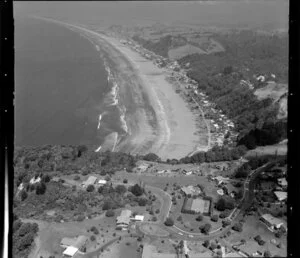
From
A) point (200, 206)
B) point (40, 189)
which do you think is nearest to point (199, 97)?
point (40, 189)

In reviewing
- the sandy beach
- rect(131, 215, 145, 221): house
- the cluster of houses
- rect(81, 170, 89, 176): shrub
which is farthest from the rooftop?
the cluster of houses

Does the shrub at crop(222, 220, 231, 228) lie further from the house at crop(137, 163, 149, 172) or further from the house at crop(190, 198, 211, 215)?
the house at crop(137, 163, 149, 172)

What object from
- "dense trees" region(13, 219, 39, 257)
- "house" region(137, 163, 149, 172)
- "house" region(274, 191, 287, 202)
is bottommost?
"dense trees" region(13, 219, 39, 257)

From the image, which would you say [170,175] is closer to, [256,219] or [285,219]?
[256,219]

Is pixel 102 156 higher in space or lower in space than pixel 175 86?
lower

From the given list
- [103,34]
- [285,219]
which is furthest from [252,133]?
[103,34]

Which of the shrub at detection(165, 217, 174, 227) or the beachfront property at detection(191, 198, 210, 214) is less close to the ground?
the beachfront property at detection(191, 198, 210, 214)

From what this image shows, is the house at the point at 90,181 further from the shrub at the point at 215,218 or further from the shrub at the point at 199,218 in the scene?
the shrub at the point at 215,218
